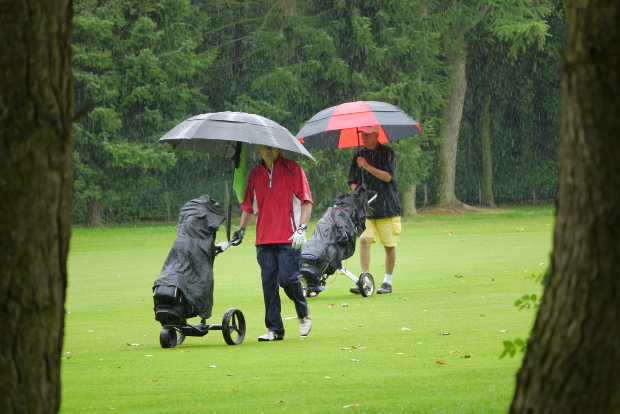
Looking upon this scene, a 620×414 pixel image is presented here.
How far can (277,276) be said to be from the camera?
372 inches

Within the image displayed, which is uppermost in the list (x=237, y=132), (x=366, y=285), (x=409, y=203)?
(x=237, y=132)

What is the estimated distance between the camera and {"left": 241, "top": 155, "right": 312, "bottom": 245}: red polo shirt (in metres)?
9.34

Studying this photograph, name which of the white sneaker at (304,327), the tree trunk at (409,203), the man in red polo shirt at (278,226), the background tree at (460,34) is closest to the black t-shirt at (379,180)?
the man in red polo shirt at (278,226)

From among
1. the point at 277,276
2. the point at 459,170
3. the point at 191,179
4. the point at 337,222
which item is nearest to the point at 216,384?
the point at 277,276

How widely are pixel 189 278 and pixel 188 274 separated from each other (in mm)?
36

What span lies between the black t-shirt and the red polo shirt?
382cm

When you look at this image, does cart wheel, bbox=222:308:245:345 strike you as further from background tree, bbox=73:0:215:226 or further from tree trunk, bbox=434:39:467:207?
tree trunk, bbox=434:39:467:207

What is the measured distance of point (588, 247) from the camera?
344 centimetres

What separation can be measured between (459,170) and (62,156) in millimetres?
45723

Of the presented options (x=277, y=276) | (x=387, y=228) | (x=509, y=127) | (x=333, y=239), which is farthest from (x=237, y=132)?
(x=509, y=127)

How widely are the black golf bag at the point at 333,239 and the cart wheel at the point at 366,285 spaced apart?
0.36m

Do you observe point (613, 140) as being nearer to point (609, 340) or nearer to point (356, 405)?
point (609, 340)

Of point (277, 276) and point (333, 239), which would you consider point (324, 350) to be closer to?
point (277, 276)

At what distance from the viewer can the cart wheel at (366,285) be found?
1312cm
